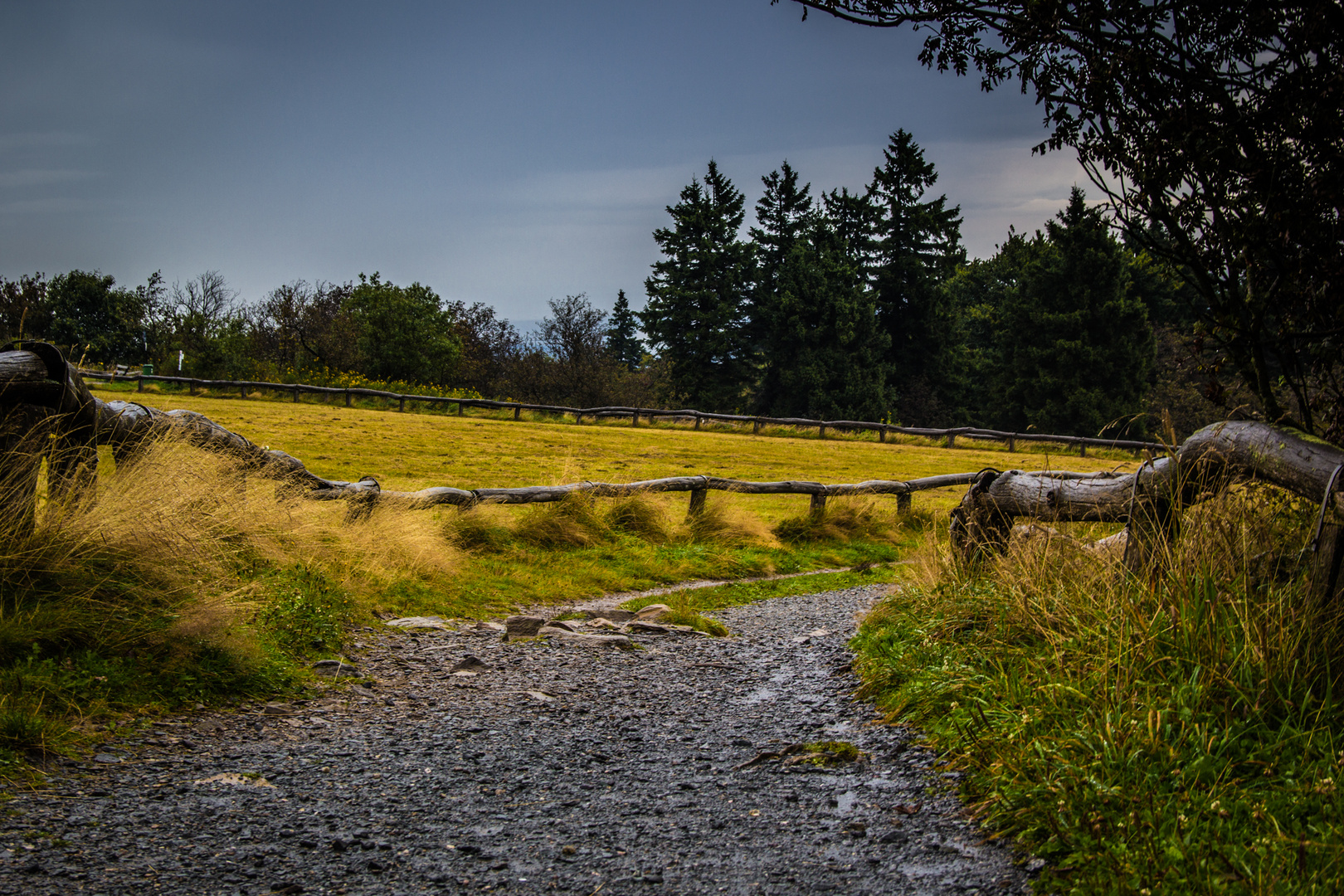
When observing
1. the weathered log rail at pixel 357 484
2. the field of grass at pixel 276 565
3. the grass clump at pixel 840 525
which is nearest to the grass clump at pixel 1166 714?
the field of grass at pixel 276 565

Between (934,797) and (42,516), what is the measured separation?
4.79 metres

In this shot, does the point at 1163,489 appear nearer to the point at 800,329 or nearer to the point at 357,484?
the point at 357,484

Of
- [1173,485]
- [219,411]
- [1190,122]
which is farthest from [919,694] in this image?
[219,411]

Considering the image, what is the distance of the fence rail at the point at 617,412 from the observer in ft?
97.7

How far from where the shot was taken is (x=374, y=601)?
730cm

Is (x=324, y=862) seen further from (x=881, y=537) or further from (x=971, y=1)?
(x=881, y=537)

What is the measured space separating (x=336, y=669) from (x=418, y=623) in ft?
4.88

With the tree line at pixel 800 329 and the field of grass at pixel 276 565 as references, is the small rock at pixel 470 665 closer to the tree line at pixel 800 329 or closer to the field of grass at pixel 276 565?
the field of grass at pixel 276 565

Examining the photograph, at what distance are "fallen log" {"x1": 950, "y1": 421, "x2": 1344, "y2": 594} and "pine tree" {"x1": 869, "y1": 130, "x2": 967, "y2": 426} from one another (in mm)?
42752

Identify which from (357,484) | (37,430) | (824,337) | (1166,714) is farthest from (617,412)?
(1166,714)

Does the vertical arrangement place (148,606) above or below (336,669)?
above

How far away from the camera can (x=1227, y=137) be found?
15.4ft

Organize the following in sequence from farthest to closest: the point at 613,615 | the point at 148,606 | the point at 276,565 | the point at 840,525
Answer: the point at 840,525, the point at 613,615, the point at 276,565, the point at 148,606

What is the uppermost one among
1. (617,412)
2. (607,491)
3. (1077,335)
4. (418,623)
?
(1077,335)
